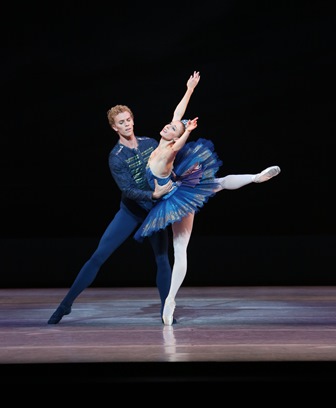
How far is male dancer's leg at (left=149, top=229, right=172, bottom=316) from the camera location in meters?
4.69

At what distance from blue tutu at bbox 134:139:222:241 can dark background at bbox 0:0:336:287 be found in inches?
75.1

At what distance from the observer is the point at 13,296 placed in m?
6.13

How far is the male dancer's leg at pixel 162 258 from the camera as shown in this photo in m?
4.69

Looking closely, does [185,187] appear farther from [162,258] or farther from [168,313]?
[168,313]

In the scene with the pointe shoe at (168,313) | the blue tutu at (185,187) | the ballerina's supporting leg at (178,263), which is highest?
the blue tutu at (185,187)

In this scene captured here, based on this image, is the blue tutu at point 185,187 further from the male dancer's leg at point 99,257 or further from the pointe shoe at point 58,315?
the pointe shoe at point 58,315

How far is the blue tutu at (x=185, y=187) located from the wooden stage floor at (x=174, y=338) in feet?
1.70

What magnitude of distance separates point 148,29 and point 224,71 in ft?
2.04

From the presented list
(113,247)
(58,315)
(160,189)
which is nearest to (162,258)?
(113,247)

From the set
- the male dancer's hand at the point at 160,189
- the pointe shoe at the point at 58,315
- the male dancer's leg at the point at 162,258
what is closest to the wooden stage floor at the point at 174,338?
the pointe shoe at the point at 58,315

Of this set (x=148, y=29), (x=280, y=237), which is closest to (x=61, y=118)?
(x=148, y=29)

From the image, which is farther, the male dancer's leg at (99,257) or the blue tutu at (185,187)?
the male dancer's leg at (99,257)
